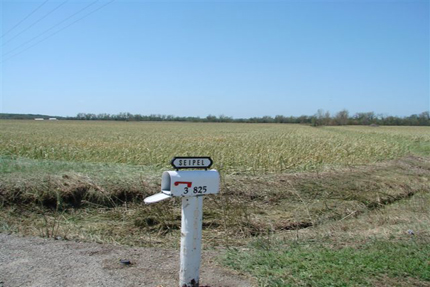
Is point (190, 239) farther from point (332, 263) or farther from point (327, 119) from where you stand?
point (327, 119)

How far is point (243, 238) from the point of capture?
6.33 meters

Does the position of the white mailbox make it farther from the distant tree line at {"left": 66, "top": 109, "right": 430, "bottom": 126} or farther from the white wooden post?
the distant tree line at {"left": 66, "top": 109, "right": 430, "bottom": 126}

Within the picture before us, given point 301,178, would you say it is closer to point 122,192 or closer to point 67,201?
point 122,192

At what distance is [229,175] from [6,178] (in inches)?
205

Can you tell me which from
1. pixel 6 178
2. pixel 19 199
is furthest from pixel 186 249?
pixel 6 178

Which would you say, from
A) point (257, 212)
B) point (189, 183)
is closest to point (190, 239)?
point (189, 183)

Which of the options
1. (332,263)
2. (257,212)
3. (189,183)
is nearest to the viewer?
(189,183)

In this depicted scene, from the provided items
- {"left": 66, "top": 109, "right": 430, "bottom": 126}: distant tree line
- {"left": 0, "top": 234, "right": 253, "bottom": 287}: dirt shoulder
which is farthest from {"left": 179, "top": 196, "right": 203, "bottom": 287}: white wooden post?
{"left": 66, "top": 109, "right": 430, "bottom": 126}: distant tree line

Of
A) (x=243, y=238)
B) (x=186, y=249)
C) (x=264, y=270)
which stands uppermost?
(x=186, y=249)

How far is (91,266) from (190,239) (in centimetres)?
147

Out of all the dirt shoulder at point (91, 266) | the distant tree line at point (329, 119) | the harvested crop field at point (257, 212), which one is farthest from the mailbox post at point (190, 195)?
the distant tree line at point (329, 119)

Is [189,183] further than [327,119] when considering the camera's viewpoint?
No

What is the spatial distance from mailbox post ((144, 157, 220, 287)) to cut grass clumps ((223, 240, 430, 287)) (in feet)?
2.61

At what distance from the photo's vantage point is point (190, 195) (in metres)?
3.34
